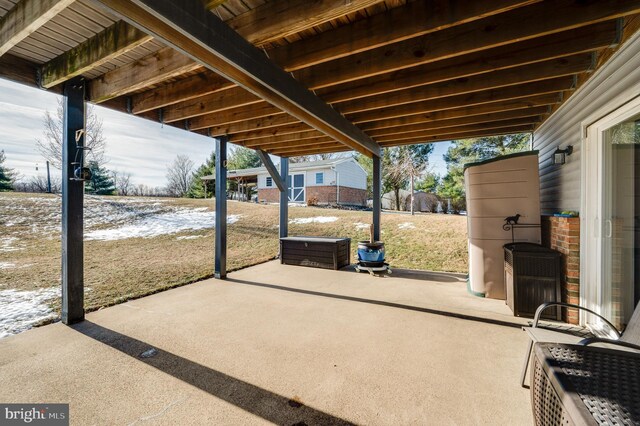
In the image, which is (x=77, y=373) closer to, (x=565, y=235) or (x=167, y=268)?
(x=167, y=268)

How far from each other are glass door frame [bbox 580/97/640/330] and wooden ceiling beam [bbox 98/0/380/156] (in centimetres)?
303

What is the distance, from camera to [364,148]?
225 inches

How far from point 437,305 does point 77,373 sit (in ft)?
12.9

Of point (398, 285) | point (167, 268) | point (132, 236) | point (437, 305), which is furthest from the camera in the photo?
point (132, 236)

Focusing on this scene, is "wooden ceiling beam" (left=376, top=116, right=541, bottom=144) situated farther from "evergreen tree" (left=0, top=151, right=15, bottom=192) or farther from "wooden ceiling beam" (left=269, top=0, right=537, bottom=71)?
"evergreen tree" (left=0, top=151, right=15, bottom=192)

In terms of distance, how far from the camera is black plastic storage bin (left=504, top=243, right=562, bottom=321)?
10.6 feet

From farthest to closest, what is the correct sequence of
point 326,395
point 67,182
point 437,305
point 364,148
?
Answer: point 364,148 → point 437,305 → point 67,182 → point 326,395

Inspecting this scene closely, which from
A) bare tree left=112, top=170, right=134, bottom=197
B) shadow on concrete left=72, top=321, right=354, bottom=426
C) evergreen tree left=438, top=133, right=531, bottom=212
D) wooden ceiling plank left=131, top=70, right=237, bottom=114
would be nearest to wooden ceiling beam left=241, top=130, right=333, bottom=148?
wooden ceiling plank left=131, top=70, right=237, bottom=114

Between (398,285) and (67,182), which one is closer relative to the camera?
(67,182)

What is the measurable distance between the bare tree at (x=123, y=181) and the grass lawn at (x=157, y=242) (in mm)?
13863

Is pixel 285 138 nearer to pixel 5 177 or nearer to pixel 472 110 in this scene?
pixel 472 110

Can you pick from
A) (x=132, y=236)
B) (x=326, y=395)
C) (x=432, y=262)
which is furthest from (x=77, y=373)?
(x=132, y=236)

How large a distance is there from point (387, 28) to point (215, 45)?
144 cm

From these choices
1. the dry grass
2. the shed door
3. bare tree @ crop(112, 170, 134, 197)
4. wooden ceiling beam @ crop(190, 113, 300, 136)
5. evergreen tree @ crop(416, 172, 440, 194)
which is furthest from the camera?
bare tree @ crop(112, 170, 134, 197)
